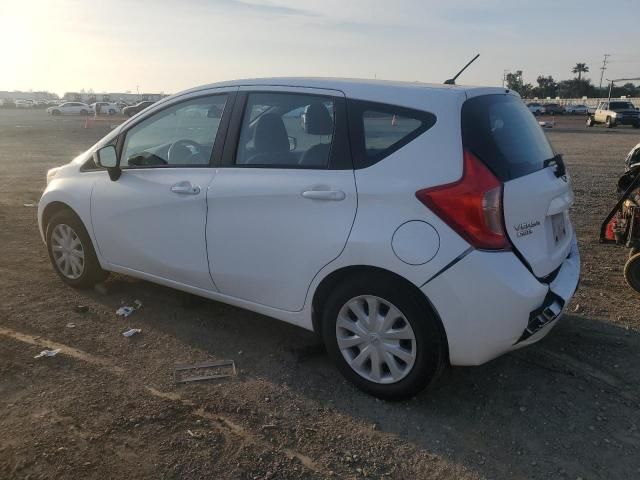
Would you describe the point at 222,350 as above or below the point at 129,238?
below

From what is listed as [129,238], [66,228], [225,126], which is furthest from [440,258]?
[66,228]

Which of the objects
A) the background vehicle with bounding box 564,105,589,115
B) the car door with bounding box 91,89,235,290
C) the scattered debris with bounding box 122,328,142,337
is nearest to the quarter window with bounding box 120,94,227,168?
the car door with bounding box 91,89,235,290

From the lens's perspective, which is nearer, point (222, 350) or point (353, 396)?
point (353, 396)

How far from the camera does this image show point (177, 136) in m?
4.20

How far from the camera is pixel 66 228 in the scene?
492 cm

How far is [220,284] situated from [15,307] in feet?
6.44

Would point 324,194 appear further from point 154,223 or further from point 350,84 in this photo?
point 154,223

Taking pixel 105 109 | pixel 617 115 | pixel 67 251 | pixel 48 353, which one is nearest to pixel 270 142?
pixel 48 353

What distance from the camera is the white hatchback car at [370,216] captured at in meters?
2.95

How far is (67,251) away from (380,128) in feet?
10.4

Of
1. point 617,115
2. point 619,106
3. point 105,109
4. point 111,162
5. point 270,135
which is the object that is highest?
point 270,135

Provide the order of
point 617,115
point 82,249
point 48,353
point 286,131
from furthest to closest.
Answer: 1. point 617,115
2. point 82,249
3. point 48,353
4. point 286,131

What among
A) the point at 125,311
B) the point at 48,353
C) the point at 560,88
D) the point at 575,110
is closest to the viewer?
the point at 48,353

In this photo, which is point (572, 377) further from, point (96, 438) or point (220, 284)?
point (96, 438)
